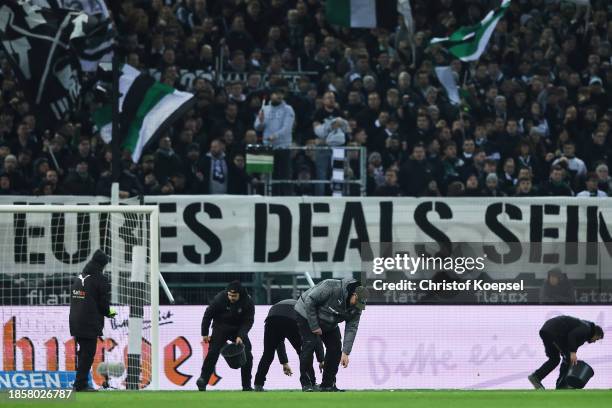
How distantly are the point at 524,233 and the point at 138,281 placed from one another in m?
5.51

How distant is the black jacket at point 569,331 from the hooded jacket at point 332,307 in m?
3.17

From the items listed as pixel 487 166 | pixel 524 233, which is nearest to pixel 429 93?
pixel 487 166

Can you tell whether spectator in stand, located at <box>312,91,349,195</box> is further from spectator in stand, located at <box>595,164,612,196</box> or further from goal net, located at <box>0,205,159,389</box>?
spectator in stand, located at <box>595,164,612,196</box>

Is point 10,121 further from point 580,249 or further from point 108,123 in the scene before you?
point 580,249

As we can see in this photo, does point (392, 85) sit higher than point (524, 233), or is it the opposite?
point (392, 85)

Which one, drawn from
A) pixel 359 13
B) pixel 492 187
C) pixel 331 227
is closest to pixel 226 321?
pixel 331 227

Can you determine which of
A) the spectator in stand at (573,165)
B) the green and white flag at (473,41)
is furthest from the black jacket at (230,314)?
the green and white flag at (473,41)

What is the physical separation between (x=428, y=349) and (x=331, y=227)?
7.02 ft

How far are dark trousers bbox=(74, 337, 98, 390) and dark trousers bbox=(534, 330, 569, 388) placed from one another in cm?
596

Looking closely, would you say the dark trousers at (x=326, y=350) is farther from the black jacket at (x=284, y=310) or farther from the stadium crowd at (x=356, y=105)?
the stadium crowd at (x=356, y=105)

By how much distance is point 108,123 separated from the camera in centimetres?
2080

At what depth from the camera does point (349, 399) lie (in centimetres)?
1477

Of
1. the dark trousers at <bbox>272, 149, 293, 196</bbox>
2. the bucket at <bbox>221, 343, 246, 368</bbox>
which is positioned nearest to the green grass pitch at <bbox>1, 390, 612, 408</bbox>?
the bucket at <bbox>221, 343, 246, 368</bbox>

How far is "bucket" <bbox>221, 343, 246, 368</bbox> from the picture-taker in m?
17.5
